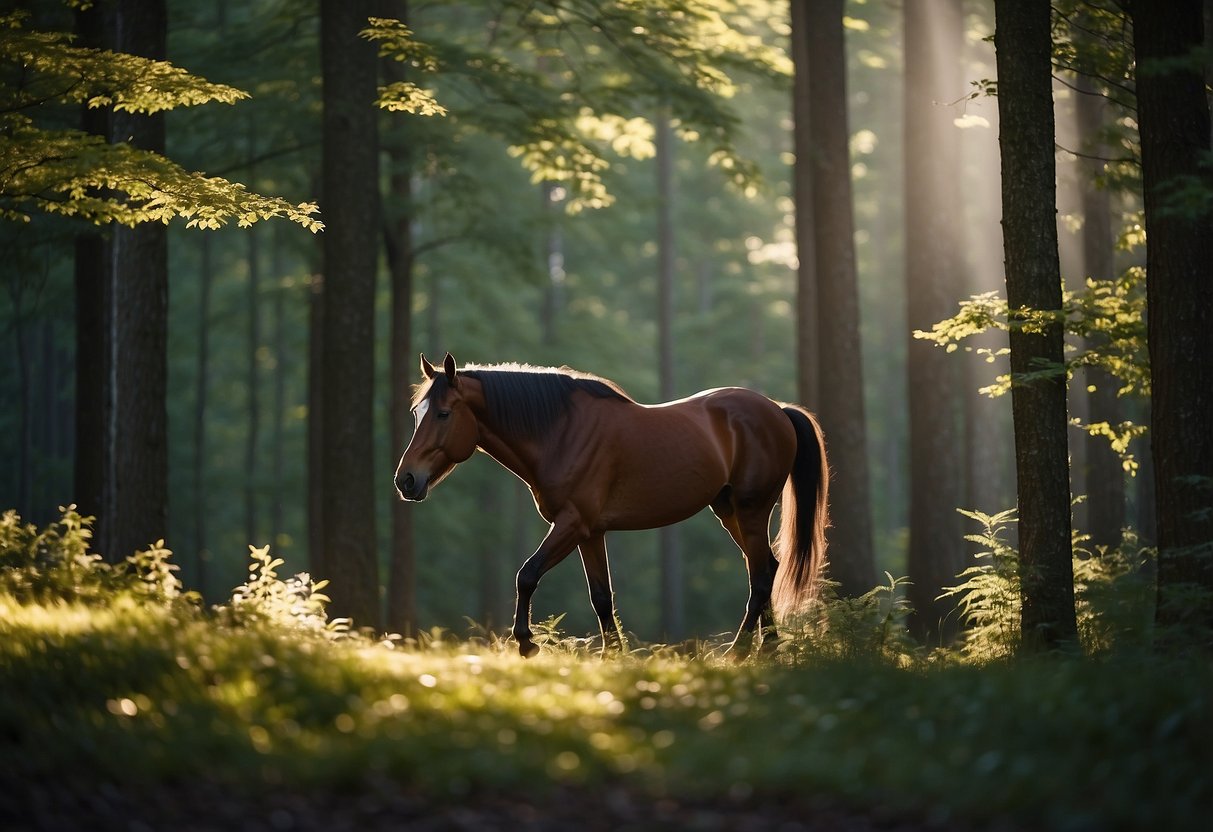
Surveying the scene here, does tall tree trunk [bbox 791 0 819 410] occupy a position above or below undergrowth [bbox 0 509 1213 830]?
above

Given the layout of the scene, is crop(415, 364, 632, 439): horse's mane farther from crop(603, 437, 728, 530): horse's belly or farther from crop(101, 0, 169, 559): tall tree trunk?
crop(101, 0, 169, 559): tall tree trunk

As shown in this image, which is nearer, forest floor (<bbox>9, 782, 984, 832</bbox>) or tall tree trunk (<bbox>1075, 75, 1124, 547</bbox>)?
forest floor (<bbox>9, 782, 984, 832</bbox>)

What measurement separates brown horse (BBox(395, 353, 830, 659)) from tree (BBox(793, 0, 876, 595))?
12.9 ft

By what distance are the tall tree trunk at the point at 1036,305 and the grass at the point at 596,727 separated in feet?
5.71

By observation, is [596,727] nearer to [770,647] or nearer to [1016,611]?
[770,647]

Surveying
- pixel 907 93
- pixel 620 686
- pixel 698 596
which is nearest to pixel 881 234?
pixel 698 596

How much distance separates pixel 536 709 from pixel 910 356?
1109 centimetres

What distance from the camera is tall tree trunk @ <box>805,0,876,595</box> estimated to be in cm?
1592

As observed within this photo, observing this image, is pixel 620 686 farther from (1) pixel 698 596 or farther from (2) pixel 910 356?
(1) pixel 698 596

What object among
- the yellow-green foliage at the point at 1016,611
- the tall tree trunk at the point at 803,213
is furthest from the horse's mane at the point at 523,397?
the tall tree trunk at the point at 803,213

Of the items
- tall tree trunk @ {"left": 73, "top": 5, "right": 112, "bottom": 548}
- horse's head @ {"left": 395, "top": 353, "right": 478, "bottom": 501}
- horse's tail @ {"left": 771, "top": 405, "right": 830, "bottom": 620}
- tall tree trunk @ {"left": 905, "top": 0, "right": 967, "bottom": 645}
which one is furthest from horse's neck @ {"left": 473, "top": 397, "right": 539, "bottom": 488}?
tall tree trunk @ {"left": 73, "top": 5, "right": 112, "bottom": 548}

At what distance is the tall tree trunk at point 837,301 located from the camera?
15.9m

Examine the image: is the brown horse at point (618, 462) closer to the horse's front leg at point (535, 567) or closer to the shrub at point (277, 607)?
the horse's front leg at point (535, 567)

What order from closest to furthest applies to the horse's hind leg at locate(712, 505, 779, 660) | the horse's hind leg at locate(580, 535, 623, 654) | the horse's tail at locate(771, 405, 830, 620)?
the horse's hind leg at locate(580, 535, 623, 654) → the horse's hind leg at locate(712, 505, 779, 660) → the horse's tail at locate(771, 405, 830, 620)
